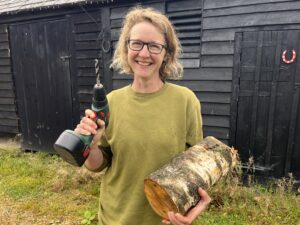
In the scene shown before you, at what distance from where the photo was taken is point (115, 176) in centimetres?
172

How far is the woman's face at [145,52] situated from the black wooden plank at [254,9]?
337cm

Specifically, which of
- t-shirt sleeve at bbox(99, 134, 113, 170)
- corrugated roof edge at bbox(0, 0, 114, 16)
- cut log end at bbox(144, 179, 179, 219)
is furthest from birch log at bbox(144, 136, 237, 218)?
corrugated roof edge at bbox(0, 0, 114, 16)

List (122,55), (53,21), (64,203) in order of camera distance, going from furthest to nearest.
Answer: (53,21), (64,203), (122,55)

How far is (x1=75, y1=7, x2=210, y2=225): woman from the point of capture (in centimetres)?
163

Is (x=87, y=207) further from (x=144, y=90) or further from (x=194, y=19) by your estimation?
(x=194, y=19)

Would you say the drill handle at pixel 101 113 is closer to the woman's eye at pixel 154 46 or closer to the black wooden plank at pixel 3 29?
the woman's eye at pixel 154 46

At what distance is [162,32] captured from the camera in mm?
1653

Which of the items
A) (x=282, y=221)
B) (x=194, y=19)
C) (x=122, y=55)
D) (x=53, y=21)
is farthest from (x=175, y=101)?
(x=53, y=21)

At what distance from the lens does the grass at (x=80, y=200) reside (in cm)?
371

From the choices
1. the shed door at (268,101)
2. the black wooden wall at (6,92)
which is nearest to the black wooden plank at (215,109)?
the shed door at (268,101)

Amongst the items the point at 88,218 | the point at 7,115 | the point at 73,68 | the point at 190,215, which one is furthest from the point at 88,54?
the point at 190,215

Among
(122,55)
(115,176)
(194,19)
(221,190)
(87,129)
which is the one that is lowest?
(221,190)

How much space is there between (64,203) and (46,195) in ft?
1.44

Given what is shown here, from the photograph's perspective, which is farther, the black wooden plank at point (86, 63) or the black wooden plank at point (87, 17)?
the black wooden plank at point (86, 63)
